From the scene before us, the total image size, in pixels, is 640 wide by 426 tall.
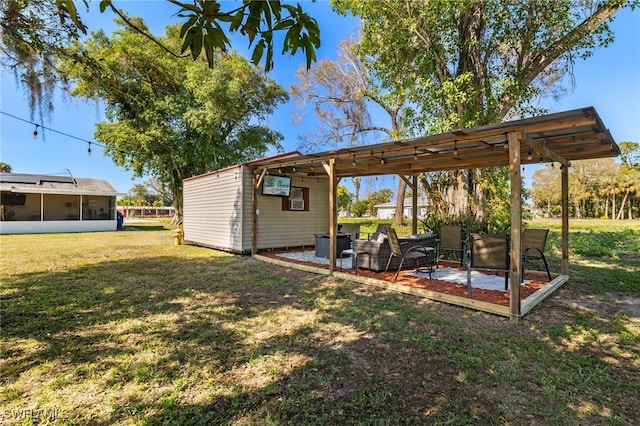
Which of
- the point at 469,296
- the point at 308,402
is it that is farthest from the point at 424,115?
the point at 308,402

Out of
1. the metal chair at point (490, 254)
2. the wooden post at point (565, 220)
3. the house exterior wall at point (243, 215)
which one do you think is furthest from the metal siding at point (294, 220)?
the wooden post at point (565, 220)

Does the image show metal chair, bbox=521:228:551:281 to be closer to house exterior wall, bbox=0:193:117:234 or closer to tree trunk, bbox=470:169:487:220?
tree trunk, bbox=470:169:487:220

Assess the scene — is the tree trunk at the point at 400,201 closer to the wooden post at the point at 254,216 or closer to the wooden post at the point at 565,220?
the wooden post at the point at 254,216

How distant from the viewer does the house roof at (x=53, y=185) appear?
1603cm

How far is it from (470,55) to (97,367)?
1054 centimetres

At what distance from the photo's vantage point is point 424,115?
32.3ft

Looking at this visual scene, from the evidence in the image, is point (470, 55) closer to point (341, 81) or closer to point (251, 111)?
point (341, 81)

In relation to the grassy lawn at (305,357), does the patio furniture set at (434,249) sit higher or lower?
higher

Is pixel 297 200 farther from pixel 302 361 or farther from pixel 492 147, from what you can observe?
pixel 302 361

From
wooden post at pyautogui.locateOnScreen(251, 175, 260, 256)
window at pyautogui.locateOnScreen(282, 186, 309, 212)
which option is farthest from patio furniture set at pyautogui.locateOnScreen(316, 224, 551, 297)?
window at pyautogui.locateOnScreen(282, 186, 309, 212)

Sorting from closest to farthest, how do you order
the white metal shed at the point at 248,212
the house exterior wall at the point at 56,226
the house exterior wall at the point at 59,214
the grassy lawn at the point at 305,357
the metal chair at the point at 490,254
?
the grassy lawn at the point at 305,357 → the metal chair at the point at 490,254 → the white metal shed at the point at 248,212 → the house exterior wall at the point at 56,226 → the house exterior wall at the point at 59,214

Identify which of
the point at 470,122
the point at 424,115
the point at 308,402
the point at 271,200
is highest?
the point at 424,115

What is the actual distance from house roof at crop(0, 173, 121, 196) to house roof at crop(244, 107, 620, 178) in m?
15.2

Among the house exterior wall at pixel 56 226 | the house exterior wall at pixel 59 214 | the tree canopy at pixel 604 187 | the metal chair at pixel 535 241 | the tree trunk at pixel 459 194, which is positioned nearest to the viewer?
the metal chair at pixel 535 241
